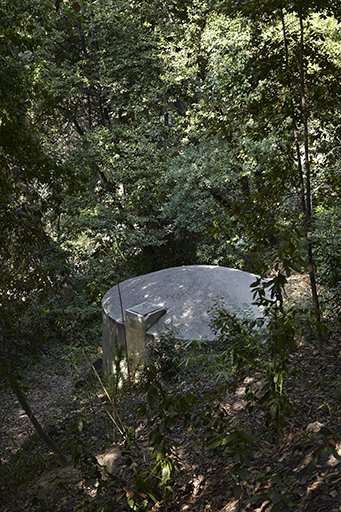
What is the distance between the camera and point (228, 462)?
3.39 m

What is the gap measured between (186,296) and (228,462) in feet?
14.6

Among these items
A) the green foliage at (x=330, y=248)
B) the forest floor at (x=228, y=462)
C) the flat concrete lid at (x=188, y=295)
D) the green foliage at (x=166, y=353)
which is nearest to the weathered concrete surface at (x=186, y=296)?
the flat concrete lid at (x=188, y=295)

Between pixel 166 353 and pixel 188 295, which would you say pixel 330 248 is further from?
pixel 166 353

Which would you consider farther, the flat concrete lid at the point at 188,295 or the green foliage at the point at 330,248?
the flat concrete lid at the point at 188,295

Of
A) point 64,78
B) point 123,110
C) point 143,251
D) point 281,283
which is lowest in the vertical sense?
point 143,251

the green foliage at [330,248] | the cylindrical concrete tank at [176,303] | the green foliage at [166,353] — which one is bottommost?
the green foliage at [166,353]

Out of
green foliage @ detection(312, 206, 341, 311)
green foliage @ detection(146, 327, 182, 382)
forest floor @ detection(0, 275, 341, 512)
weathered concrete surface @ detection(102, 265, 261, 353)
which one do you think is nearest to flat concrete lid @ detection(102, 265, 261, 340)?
weathered concrete surface @ detection(102, 265, 261, 353)

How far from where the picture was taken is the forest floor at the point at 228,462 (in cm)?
223

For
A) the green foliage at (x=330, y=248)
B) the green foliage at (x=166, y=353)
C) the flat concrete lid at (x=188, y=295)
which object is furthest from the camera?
the flat concrete lid at (x=188, y=295)

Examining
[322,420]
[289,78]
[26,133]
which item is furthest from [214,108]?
[322,420]

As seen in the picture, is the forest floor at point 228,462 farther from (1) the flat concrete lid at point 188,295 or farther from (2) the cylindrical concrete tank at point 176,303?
(1) the flat concrete lid at point 188,295

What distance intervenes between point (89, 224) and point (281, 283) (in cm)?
1018

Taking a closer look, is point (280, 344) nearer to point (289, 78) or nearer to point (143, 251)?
point (289, 78)

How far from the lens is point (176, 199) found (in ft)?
37.6
